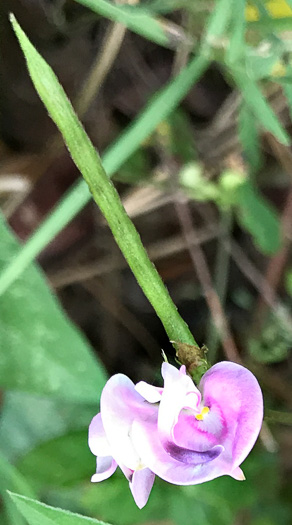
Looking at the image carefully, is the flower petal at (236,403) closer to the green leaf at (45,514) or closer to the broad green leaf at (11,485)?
the green leaf at (45,514)

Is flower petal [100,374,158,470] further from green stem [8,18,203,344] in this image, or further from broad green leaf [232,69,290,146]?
broad green leaf [232,69,290,146]

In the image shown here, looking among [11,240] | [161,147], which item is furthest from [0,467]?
[161,147]

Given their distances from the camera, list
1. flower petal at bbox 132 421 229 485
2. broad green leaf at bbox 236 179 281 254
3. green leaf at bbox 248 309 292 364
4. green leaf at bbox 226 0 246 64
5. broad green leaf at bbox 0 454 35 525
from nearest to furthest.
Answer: flower petal at bbox 132 421 229 485, green leaf at bbox 226 0 246 64, broad green leaf at bbox 0 454 35 525, broad green leaf at bbox 236 179 281 254, green leaf at bbox 248 309 292 364

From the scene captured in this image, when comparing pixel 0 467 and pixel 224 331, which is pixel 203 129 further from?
pixel 0 467

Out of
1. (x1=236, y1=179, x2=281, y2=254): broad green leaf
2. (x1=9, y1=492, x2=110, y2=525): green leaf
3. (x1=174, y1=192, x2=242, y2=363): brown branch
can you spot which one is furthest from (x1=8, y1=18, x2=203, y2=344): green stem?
(x1=174, y1=192, x2=242, y2=363): brown branch

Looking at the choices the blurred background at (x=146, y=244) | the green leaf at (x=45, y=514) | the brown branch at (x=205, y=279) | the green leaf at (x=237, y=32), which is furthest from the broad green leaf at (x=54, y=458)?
the green leaf at (x=237, y=32)

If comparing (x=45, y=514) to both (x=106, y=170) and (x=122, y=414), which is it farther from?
(x=106, y=170)
